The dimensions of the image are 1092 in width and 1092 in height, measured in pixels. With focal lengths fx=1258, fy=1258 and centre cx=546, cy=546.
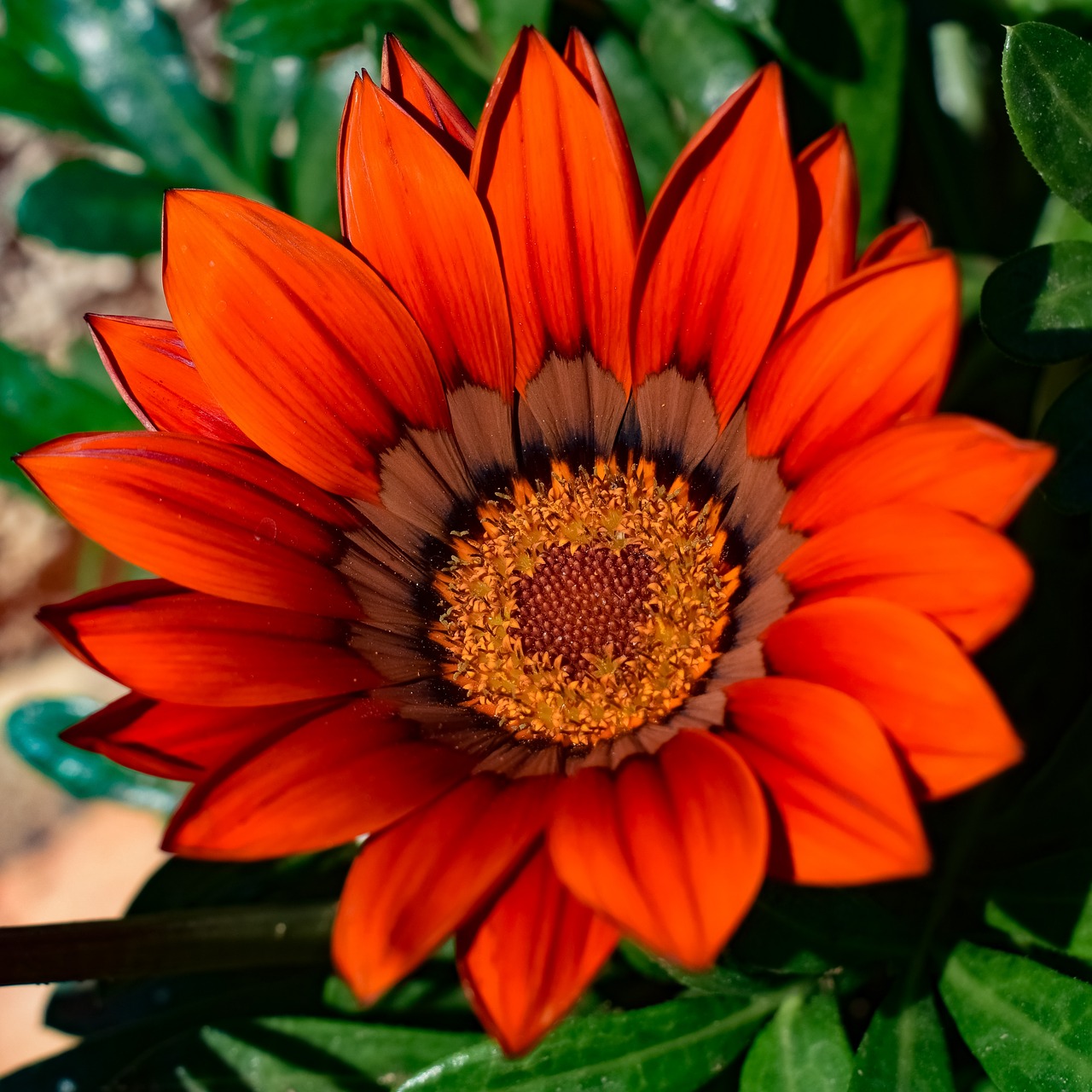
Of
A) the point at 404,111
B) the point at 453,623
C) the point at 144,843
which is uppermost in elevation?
the point at 404,111

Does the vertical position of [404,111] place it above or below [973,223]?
above

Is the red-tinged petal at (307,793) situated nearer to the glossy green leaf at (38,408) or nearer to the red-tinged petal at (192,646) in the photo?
the red-tinged petal at (192,646)

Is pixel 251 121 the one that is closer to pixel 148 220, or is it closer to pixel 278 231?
pixel 148 220

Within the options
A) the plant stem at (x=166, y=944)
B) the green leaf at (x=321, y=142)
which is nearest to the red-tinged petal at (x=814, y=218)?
the plant stem at (x=166, y=944)

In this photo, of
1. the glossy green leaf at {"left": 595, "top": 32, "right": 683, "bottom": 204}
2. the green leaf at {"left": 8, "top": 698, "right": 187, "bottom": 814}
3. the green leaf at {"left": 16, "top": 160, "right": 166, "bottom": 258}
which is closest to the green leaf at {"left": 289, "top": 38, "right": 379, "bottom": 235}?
the green leaf at {"left": 16, "top": 160, "right": 166, "bottom": 258}

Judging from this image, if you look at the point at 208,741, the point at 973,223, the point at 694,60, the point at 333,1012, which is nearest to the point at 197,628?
the point at 208,741

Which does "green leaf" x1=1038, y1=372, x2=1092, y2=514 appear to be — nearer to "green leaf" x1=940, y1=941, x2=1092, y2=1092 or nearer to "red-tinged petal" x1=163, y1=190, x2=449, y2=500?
"green leaf" x1=940, y1=941, x2=1092, y2=1092
